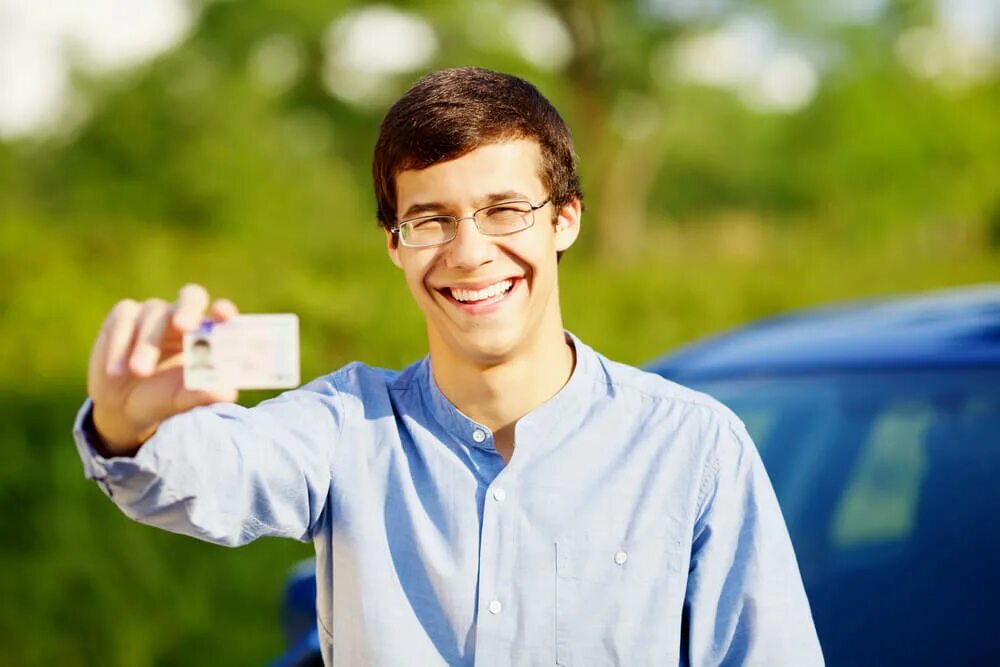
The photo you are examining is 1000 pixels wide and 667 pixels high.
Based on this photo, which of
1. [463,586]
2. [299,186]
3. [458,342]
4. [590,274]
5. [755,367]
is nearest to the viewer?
[463,586]

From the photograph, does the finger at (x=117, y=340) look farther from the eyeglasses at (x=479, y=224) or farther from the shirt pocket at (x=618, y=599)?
the shirt pocket at (x=618, y=599)

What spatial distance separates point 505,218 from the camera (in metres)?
1.70

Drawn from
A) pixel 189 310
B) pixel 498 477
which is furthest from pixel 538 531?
pixel 189 310

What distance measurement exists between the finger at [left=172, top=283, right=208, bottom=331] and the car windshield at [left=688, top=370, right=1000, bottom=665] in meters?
1.48

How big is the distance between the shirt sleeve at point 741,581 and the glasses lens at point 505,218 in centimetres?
38

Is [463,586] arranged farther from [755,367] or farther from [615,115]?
[615,115]

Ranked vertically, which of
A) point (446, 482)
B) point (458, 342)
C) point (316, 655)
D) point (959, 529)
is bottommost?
point (316, 655)

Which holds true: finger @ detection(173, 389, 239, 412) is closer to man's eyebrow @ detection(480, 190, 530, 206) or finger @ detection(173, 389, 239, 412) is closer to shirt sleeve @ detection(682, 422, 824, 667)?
man's eyebrow @ detection(480, 190, 530, 206)

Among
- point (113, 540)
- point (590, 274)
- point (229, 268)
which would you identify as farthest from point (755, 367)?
point (590, 274)

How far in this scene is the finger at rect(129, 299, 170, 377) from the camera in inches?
54.4

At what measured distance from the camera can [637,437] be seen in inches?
66.4

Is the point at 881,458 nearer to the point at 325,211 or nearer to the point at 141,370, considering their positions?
the point at 141,370

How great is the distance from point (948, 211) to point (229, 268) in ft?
49.1

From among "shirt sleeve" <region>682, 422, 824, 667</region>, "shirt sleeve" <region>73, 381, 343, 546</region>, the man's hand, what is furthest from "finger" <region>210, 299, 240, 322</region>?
"shirt sleeve" <region>682, 422, 824, 667</region>
